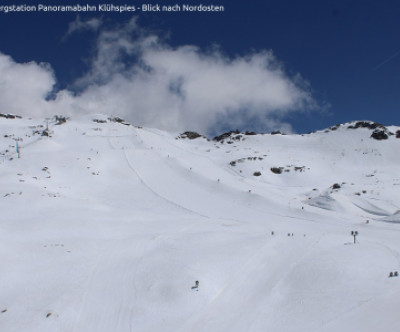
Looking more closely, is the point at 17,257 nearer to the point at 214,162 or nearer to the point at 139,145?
the point at 214,162

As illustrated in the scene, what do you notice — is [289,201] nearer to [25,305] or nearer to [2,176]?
[25,305]

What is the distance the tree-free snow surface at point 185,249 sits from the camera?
10.5m

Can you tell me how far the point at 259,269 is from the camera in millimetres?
14125

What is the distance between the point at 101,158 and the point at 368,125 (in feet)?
188

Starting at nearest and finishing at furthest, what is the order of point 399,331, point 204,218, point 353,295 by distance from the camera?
point 399,331, point 353,295, point 204,218

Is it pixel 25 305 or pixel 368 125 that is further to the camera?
pixel 368 125

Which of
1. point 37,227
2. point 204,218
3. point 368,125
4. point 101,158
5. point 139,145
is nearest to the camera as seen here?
point 37,227

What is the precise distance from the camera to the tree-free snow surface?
1050cm

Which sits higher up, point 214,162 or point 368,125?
point 368,125

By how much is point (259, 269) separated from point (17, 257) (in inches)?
466

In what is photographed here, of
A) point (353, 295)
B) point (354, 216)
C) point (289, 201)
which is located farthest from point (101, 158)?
point (353, 295)

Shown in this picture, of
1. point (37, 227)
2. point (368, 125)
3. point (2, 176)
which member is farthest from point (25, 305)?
point (368, 125)

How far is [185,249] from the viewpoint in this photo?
16.5 meters

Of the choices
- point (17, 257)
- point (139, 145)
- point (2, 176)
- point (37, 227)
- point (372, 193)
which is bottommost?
point (17, 257)
